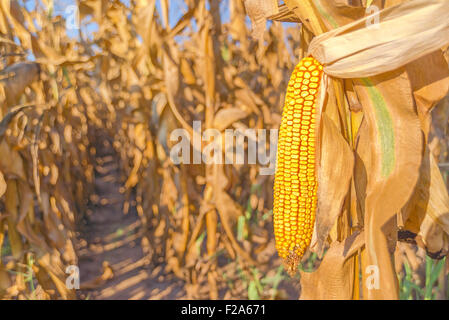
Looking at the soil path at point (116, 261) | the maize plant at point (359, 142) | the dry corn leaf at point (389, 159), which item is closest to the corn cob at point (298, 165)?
the maize plant at point (359, 142)

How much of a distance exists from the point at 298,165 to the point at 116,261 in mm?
3416

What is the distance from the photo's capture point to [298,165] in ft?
2.58

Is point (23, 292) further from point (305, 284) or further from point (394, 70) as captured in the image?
point (394, 70)

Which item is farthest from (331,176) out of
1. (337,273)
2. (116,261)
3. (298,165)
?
(116,261)

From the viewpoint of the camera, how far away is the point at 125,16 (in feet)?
12.5

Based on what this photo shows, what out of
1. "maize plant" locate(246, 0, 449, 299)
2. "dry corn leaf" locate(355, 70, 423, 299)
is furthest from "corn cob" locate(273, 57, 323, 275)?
"dry corn leaf" locate(355, 70, 423, 299)

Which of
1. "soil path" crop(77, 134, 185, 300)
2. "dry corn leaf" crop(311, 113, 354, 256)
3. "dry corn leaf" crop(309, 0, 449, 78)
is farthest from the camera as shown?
"soil path" crop(77, 134, 185, 300)

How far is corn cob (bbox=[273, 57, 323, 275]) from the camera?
77cm

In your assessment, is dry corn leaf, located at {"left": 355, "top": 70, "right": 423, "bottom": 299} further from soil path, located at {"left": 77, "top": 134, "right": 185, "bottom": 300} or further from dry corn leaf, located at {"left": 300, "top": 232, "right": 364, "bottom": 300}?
soil path, located at {"left": 77, "top": 134, "right": 185, "bottom": 300}

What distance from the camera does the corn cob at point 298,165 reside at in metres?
0.77

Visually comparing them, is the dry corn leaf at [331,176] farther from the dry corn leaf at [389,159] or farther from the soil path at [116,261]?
the soil path at [116,261]

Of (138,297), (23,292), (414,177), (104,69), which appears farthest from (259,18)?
(104,69)

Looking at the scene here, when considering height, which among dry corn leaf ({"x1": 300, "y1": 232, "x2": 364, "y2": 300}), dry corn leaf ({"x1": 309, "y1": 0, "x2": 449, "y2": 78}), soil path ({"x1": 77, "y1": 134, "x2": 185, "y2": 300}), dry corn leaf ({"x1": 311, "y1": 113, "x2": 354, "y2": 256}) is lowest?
soil path ({"x1": 77, "y1": 134, "x2": 185, "y2": 300})
